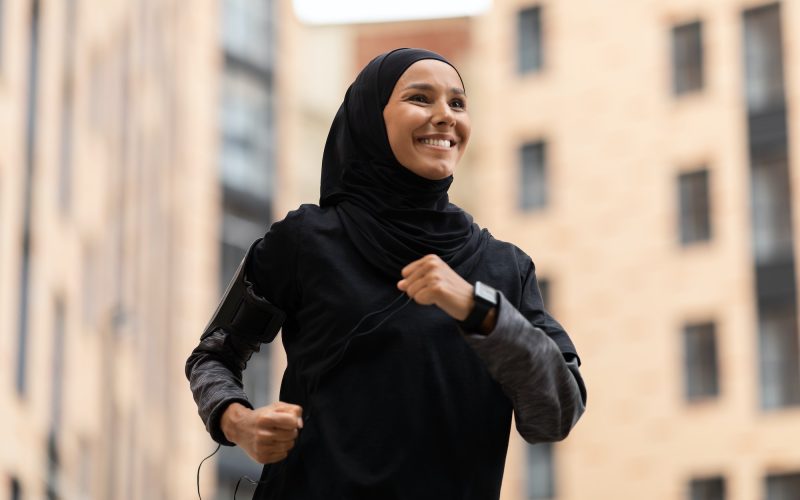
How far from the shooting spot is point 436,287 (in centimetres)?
302

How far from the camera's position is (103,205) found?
29016 mm

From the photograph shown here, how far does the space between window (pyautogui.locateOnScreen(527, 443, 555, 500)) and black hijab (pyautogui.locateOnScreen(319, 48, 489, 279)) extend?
32172 millimetres

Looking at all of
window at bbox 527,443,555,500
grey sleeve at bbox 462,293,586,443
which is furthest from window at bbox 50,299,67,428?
grey sleeve at bbox 462,293,586,443

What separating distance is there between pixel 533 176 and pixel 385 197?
33775 mm

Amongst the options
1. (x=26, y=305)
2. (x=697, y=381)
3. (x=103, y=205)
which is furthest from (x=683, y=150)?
(x=26, y=305)

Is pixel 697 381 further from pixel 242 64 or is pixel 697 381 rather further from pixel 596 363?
pixel 242 64

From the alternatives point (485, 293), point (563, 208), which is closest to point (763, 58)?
point (563, 208)

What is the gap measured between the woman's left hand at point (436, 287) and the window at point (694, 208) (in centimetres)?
3129

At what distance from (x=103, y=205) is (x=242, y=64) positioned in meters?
8.43

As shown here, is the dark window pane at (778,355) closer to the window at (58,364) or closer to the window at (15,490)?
the window at (58,364)

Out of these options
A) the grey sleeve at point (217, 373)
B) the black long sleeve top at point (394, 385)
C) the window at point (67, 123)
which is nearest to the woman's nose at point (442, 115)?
the black long sleeve top at point (394, 385)

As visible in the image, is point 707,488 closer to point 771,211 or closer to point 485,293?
point 771,211

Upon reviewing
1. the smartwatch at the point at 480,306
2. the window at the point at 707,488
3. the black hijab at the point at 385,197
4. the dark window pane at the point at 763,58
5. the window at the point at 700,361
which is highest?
the dark window pane at the point at 763,58

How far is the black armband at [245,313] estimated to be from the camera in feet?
11.4
